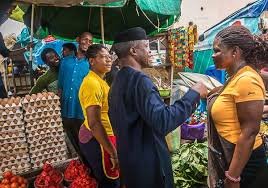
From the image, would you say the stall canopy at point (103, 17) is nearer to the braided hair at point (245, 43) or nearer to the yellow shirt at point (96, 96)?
the yellow shirt at point (96, 96)

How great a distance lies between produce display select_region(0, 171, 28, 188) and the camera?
354 cm

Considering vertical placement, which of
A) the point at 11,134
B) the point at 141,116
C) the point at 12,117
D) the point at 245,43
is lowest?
the point at 11,134

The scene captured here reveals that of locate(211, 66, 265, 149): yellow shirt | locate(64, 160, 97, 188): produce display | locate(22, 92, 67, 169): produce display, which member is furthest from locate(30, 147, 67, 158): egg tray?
locate(211, 66, 265, 149): yellow shirt

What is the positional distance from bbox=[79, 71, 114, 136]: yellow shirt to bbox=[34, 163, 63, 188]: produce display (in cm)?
90

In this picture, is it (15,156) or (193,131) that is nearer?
(15,156)

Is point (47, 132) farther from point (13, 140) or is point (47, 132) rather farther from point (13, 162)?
point (13, 162)

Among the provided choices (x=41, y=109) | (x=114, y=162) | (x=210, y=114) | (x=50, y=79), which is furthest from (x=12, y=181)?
(x=210, y=114)

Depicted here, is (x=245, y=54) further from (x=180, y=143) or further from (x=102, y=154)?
(x=180, y=143)

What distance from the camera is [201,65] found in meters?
10.7

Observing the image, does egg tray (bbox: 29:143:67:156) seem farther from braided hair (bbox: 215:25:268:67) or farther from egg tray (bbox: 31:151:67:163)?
braided hair (bbox: 215:25:268:67)

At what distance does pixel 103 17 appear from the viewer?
6.25 m

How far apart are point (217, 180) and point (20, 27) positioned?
13.1 m

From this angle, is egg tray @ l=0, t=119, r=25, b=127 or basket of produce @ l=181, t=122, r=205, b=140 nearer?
egg tray @ l=0, t=119, r=25, b=127

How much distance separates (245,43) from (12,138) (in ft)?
9.61
